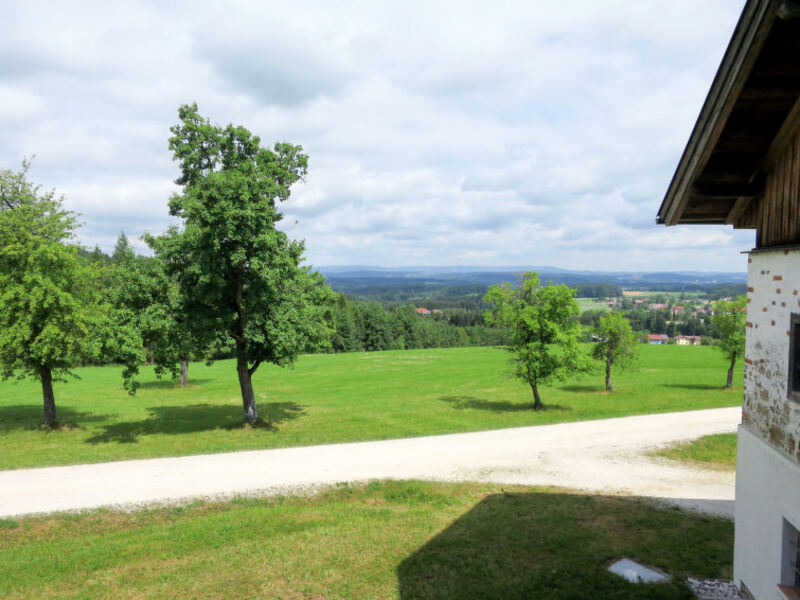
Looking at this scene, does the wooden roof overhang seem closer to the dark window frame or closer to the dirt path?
the dark window frame

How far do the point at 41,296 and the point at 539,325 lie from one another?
21.7 meters

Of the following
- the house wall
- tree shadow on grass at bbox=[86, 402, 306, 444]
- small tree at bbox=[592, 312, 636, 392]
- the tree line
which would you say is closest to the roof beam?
the house wall

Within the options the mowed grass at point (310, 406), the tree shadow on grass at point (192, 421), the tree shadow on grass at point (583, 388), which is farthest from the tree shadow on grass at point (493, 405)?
the tree shadow on grass at point (192, 421)

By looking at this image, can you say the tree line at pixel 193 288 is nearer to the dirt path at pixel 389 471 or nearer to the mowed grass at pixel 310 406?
the mowed grass at pixel 310 406

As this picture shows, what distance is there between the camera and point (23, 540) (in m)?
10.8

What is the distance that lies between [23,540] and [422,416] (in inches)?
644

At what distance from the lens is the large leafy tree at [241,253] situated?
1817cm

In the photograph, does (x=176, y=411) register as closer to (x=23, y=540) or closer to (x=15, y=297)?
(x=15, y=297)

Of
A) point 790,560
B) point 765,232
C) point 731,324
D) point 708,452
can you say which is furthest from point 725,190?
point 731,324

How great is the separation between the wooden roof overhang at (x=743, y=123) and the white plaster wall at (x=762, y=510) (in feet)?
11.3

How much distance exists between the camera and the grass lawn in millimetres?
16438

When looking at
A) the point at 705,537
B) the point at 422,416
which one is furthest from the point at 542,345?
the point at 705,537

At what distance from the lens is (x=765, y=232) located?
699cm

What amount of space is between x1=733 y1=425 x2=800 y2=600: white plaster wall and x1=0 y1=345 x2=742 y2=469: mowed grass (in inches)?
541
